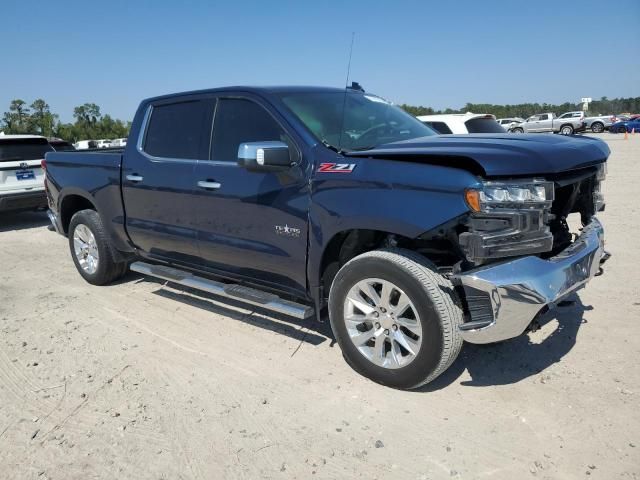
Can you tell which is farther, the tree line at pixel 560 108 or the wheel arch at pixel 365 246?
the tree line at pixel 560 108

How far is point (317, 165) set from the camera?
11.2 ft

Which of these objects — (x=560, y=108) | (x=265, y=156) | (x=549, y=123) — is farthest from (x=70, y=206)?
(x=560, y=108)

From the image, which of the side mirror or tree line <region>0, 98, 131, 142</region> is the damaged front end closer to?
the side mirror

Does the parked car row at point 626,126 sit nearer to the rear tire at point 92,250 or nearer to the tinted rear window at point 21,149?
the tinted rear window at point 21,149

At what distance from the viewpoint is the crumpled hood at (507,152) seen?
278 cm

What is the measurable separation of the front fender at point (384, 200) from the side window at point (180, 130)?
4.32 ft

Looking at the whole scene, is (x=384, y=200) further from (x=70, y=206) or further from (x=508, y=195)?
(x=70, y=206)

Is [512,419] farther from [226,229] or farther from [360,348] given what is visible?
[226,229]

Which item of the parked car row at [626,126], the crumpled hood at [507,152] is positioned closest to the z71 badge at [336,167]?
the crumpled hood at [507,152]

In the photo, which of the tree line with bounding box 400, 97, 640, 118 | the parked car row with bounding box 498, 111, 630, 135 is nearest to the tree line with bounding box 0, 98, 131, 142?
the parked car row with bounding box 498, 111, 630, 135

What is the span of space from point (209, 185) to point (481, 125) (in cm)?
672

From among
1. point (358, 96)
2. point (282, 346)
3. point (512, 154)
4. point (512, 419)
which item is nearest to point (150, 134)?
point (358, 96)

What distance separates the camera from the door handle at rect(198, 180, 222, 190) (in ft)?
13.0

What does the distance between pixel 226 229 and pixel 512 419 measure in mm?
2361
